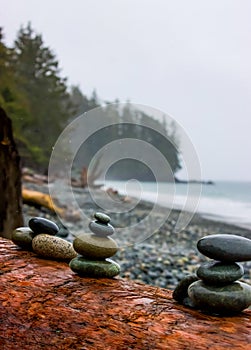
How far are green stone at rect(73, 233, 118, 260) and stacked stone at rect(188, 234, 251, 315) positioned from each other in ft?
1.58

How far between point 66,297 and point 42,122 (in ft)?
46.7

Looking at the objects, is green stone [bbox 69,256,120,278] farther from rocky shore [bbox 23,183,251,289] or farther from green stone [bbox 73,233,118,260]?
rocky shore [bbox 23,183,251,289]

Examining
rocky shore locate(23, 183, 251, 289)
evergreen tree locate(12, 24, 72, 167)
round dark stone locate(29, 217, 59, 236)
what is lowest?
rocky shore locate(23, 183, 251, 289)

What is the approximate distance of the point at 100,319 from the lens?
48.8 inches

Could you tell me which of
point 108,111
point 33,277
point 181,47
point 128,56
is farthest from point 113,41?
point 33,277

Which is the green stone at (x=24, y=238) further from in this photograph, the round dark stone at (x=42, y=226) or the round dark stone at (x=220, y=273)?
the round dark stone at (x=220, y=273)

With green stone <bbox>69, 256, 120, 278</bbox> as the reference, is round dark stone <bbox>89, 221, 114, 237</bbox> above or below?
above

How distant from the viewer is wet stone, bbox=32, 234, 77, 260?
6.40ft

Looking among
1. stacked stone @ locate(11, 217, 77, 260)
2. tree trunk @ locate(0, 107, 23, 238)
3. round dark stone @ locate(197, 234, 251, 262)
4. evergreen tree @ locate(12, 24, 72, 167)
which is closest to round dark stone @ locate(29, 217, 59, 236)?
stacked stone @ locate(11, 217, 77, 260)

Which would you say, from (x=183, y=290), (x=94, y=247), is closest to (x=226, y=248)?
(x=183, y=290)

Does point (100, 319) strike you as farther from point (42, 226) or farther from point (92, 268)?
point (42, 226)

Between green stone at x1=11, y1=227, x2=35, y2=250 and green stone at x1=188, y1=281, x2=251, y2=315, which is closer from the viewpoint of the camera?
green stone at x1=188, y1=281, x2=251, y2=315

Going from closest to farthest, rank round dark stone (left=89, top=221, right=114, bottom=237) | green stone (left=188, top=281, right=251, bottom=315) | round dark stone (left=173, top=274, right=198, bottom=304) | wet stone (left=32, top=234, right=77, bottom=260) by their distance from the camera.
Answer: green stone (left=188, top=281, right=251, bottom=315)
round dark stone (left=173, top=274, right=198, bottom=304)
round dark stone (left=89, top=221, right=114, bottom=237)
wet stone (left=32, top=234, right=77, bottom=260)

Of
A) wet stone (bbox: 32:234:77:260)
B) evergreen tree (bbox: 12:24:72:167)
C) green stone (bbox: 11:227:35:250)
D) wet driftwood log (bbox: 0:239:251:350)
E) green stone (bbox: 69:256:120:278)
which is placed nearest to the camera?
wet driftwood log (bbox: 0:239:251:350)
